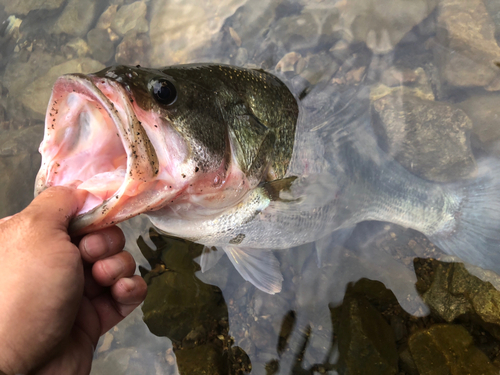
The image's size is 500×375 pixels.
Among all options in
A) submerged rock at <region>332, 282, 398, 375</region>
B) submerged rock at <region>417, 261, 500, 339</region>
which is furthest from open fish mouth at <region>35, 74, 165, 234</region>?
submerged rock at <region>417, 261, 500, 339</region>

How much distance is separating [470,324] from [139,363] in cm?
259

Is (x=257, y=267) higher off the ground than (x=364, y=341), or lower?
higher

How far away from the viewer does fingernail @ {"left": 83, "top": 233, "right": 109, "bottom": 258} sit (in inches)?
57.9

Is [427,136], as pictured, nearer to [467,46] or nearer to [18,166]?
[467,46]

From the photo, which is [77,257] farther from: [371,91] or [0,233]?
[371,91]

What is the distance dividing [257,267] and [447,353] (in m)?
1.39

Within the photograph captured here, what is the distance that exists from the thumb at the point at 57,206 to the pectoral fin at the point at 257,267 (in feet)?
3.79

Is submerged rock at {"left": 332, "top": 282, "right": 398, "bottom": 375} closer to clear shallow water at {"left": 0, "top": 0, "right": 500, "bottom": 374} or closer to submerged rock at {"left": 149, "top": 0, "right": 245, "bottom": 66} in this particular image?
clear shallow water at {"left": 0, "top": 0, "right": 500, "bottom": 374}

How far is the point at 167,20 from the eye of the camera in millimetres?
3184

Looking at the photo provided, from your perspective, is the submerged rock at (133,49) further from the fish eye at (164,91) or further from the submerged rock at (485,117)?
the submerged rock at (485,117)

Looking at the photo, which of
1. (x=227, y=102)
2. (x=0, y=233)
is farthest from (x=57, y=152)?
(x=227, y=102)

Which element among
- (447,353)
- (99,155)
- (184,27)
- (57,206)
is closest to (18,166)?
(184,27)

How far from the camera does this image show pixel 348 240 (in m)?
2.65

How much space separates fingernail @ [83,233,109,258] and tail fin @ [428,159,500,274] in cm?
236
